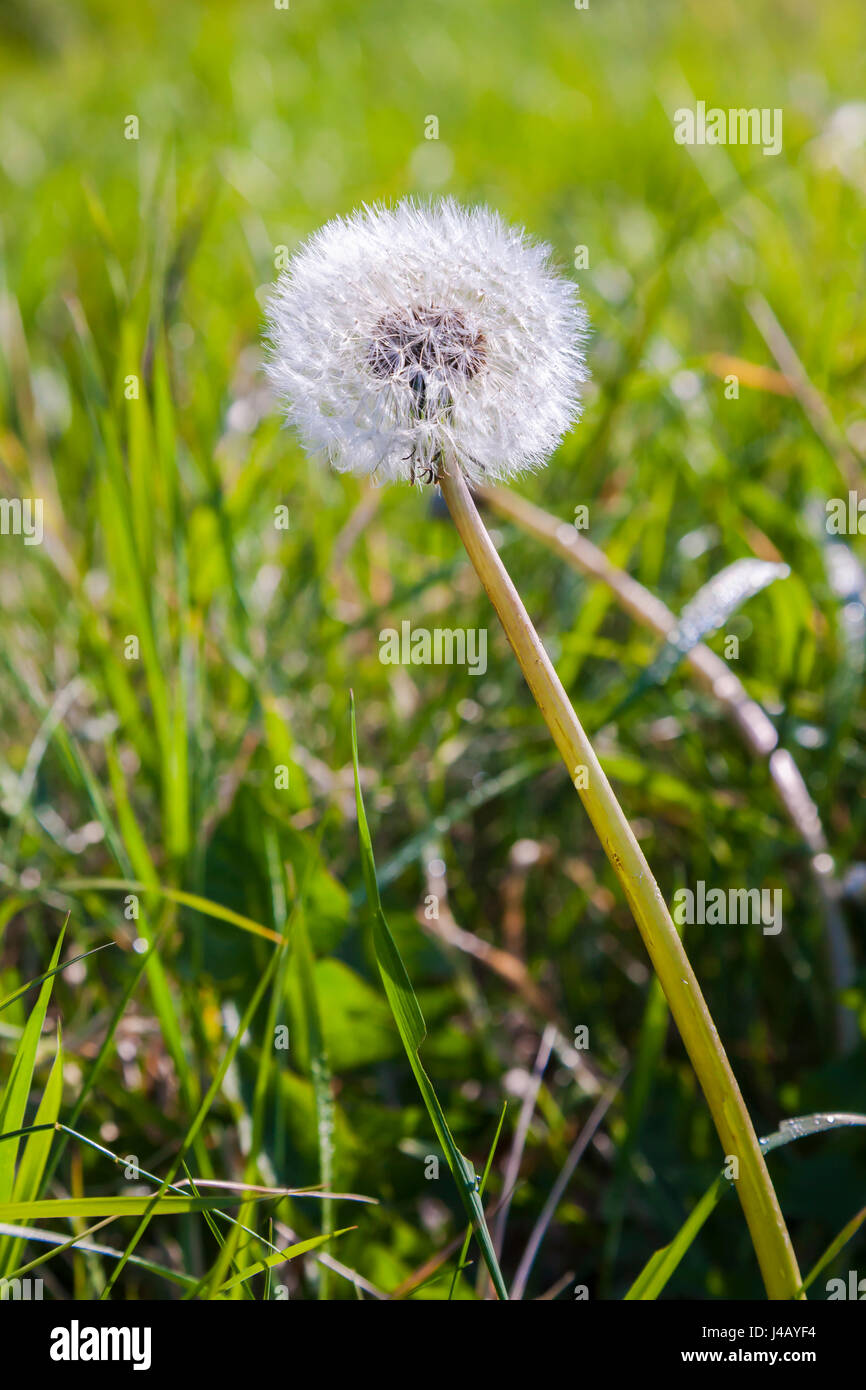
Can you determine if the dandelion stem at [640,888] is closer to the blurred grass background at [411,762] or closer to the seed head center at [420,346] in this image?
the seed head center at [420,346]

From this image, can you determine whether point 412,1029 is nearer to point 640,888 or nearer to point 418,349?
point 640,888

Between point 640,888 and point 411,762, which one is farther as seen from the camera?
point 411,762

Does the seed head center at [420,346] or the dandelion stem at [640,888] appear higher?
the seed head center at [420,346]

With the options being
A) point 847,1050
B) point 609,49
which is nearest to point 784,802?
point 847,1050

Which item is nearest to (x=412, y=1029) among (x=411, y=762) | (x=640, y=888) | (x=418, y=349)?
(x=640, y=888)

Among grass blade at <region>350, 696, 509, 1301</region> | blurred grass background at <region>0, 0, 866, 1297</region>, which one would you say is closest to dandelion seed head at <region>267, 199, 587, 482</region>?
grass blade at <region>350, 696, 509, 1301</region>

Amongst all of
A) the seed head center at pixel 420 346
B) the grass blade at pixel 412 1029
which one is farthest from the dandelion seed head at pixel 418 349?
the grass blade at pixel 412 1029

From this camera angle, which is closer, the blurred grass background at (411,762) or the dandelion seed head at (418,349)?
the dandelion seed head at (418,349)

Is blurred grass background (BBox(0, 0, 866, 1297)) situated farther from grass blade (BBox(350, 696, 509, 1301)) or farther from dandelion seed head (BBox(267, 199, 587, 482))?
dandelion seed head (BBox(267, 199, 587, 482))
